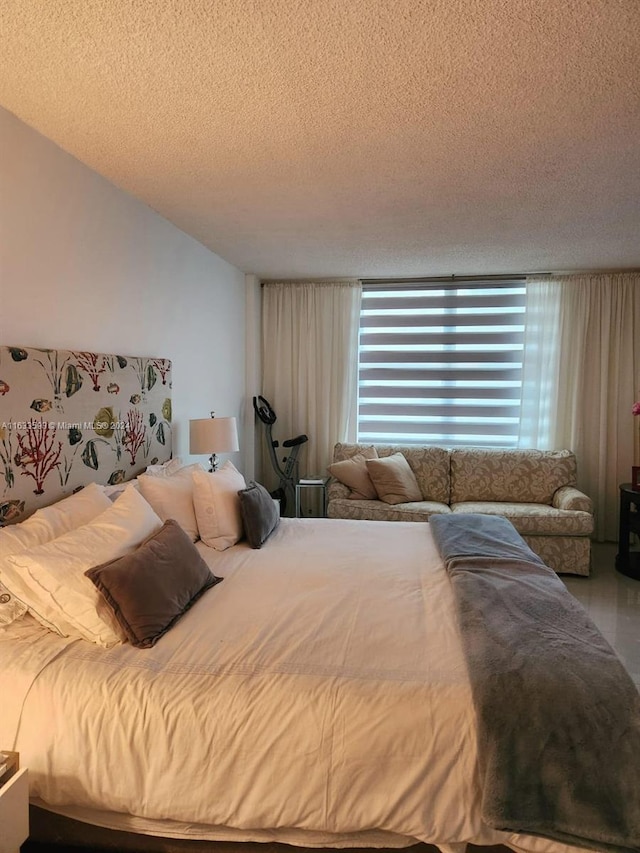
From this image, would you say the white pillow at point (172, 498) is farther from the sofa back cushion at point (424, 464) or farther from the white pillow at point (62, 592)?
the sofa back cushion at point (424, 464)

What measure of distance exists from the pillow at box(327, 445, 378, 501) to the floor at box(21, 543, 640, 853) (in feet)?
5.45

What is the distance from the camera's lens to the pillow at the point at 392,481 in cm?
429

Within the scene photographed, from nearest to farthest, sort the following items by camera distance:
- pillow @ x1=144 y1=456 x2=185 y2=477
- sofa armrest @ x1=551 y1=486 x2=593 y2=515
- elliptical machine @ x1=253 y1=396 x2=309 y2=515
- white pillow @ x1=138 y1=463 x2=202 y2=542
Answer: white pillow @ x1=138 y1=463 x2=202 y2=542
pillow @ x1=144 y1=456 x2=185 y2=477
sofa armrest @ x1=551 y1=486 x2=593 y2=515
elliptical machine @ x1=253 y1=396 x2=309 y2=515

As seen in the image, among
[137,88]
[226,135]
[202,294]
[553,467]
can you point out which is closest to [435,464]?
[553,467]

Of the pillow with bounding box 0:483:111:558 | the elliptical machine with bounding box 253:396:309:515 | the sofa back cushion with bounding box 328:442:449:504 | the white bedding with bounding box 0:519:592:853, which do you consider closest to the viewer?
the white bedding with bounding box 0:519:592:853

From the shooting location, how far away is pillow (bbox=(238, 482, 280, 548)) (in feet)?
9.04

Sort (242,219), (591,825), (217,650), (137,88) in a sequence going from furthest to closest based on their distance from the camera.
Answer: (242,219), (137,88), (217,650), (591,825)

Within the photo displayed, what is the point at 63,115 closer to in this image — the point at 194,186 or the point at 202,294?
the point at 194,186

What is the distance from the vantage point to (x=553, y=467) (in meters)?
4.42

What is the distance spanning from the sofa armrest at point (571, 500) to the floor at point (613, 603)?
524 millimetres

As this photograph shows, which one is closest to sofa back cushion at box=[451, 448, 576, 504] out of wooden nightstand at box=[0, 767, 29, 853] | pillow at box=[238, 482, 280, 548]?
pillow at box=[238, 482, 280, 548]

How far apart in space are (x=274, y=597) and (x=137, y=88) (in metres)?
2.04

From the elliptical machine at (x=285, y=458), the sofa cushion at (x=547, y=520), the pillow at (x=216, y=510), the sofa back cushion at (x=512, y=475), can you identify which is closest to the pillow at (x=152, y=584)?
the pillow at (x=216, y=510)

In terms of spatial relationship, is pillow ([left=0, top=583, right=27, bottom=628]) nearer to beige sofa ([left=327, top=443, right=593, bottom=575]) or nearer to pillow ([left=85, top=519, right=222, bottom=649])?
pillow ([left=85, top=519, right=222, bottom=649])
